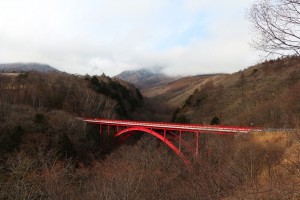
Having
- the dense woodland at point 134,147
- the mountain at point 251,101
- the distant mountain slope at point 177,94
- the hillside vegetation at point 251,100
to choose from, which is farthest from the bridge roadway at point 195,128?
the distant mountain slope at point 177,94

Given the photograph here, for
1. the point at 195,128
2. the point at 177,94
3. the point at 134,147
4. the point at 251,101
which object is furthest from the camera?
the point at 177,94

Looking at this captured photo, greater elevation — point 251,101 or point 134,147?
point 251,101

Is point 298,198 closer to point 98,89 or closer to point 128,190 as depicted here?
point 128,190

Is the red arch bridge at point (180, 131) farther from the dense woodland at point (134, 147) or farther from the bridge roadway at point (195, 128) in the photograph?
the dense woodland at point (134, 147)

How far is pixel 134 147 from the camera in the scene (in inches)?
1586

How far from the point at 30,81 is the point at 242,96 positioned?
1455 inches

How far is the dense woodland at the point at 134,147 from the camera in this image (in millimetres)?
10883

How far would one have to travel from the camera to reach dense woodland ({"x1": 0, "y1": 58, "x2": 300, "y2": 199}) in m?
10.9

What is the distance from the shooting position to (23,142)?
113 feet

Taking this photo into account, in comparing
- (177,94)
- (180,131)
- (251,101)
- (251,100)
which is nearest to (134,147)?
(180,131)

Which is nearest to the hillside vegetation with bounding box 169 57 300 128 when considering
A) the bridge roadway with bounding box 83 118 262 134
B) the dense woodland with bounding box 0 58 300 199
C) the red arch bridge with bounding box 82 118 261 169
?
the dense woodland with bounding box 0 58 300 199

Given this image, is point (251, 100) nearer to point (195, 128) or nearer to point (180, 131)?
point (180, 131)

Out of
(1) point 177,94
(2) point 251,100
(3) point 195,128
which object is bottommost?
(3) point 195,128

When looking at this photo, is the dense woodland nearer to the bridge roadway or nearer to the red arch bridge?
the bridge roadway
